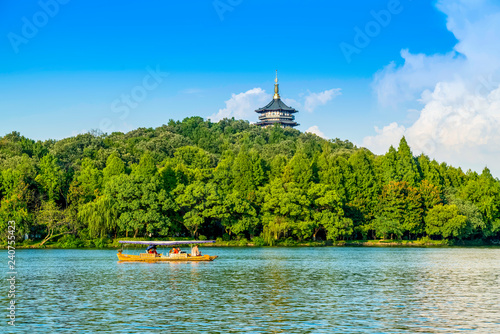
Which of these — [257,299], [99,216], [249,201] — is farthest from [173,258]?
[249,201]

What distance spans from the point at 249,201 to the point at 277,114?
109237 mm

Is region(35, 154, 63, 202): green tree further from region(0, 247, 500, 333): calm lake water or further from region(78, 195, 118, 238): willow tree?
region(0, 247, 500, 333): calm lake water

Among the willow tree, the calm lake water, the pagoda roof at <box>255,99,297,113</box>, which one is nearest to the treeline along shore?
the willow tree

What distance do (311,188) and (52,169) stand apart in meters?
34.8

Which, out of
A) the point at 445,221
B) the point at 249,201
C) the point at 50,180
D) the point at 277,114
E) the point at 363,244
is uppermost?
the point at 277,114

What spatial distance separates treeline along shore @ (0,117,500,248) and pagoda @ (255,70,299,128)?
88.7 m

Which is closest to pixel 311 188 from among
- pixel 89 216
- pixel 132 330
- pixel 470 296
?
pixel 89 216

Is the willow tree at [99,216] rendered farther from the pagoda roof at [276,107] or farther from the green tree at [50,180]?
the pagoda roof at [276,107]

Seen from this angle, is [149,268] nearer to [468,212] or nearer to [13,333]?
[13,333]

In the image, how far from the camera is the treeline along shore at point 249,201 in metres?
74.4

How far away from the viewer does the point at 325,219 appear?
3164 inches

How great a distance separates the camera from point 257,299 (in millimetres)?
28031

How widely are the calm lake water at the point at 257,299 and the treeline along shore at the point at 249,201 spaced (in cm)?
2842

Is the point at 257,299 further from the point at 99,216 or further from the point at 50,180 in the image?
the point at 50,180
